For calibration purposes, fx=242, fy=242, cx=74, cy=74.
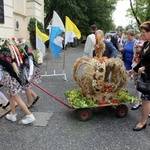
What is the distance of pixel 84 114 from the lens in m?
4.44

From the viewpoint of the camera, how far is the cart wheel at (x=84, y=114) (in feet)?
14.5

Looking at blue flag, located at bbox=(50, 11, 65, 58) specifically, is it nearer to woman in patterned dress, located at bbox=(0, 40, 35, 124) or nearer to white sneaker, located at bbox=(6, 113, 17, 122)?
woman in patterned dress, located at bbox=(0, 40, 35, 124)

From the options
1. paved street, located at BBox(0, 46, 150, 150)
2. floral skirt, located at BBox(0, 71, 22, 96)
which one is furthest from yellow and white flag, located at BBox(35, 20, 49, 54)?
floral skirt, located at BBox(0, 71, 22, 96)

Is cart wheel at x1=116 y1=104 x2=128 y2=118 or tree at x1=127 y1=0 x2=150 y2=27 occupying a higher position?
tree at x1=127 y1=0 x2=150 y2=27

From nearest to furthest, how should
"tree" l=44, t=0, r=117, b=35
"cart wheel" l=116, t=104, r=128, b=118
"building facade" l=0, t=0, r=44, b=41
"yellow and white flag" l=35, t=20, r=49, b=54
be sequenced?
"cart wheel" l=116, t=104, r=128, b=118 → "yellow and white flag" l=35, t=20, r=49, b=54 → "building facade" l=0, t=0, r=44, b=41 → "tree" l=44, t=0, r=117, b=35

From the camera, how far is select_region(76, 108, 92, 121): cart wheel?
14.5 feet

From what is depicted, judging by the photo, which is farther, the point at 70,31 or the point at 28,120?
the point at 70,31

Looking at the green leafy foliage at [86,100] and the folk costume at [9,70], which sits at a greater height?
the folk costume at [9,70]

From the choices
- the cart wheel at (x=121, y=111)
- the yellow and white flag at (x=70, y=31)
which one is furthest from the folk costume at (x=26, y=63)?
the yellow and white flag at (x=70, y=31)

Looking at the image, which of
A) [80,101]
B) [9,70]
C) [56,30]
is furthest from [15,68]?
[56,30]

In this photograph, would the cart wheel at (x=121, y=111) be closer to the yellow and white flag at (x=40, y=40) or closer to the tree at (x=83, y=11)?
the yellow and white flag at (x=40, y=40)

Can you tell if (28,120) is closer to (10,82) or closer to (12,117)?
(12,117)

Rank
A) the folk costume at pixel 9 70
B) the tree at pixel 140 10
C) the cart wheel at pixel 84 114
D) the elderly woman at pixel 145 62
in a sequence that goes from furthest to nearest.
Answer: the tree at pixel 140 10 < the cart wheel at pixel 84 114 < the folk costume at pixel 9 70 < the elderly woman at pixel 145 62

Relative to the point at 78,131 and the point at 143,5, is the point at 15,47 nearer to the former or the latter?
the point at 78,131
